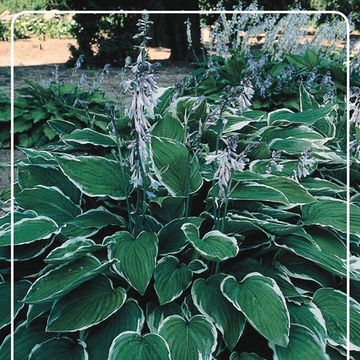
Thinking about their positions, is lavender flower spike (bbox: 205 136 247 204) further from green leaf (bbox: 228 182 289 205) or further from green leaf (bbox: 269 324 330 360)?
green leaf (bbox: 269 324 330 360)

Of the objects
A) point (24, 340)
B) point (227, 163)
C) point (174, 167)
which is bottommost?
point (24, 340)

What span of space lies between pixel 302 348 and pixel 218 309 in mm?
288

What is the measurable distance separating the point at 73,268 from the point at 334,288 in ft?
3.07

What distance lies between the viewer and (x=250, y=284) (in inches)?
83.9

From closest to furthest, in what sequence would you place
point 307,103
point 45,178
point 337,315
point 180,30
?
A: point 337,315, point 45,178, point 307,103, point 180,30

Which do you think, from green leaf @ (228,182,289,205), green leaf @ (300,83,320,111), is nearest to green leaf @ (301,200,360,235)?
green leaf @ (228,182,289,205)

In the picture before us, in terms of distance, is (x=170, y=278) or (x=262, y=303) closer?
(x=262, y=303)

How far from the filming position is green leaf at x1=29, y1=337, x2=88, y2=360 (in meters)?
2.09

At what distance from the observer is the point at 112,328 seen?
2135 mm

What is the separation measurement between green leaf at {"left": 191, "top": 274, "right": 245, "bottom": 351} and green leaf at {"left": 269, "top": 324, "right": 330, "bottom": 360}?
130mm

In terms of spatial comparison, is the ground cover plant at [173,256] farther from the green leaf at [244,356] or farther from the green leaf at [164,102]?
the green leaf at [164,102]

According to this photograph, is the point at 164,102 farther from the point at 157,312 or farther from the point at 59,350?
the point at 59,350

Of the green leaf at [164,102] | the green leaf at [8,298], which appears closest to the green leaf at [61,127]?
the green leaf at [164,102]

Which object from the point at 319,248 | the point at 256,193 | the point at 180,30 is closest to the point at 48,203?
the point at 256,193
